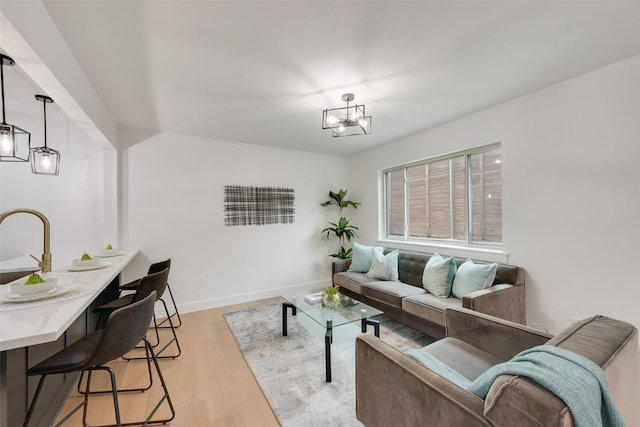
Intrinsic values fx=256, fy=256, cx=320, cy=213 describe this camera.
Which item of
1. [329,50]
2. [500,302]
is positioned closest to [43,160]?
[329,50]

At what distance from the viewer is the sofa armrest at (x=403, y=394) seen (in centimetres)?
94

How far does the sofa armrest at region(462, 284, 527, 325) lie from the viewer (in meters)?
2.27

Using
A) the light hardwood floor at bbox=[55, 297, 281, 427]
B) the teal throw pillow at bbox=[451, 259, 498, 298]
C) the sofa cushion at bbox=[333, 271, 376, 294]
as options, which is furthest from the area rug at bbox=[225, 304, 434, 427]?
the teal throw pillow at bbox=[451, 259, 498, 298]

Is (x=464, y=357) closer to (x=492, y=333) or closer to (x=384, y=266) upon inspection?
(x=492, y=333)

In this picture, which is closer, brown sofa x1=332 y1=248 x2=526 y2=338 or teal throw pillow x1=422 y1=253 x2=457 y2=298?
brown sofa x1=332 y1=248 x2=526 y2=338

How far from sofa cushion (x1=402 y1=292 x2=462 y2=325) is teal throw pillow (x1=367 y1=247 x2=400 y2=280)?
0.70 meters

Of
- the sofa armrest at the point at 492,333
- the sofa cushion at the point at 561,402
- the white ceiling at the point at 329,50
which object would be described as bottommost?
the sofa armrest at the point at 492,333

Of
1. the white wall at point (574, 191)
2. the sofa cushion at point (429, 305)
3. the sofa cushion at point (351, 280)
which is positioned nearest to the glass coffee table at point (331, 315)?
the sofa cushion at point (429, 305)

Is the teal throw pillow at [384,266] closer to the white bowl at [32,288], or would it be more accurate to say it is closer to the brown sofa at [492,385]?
the brown sofa at [492,385]

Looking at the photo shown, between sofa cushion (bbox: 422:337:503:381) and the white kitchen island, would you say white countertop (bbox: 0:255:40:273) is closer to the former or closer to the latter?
the white kitchen island

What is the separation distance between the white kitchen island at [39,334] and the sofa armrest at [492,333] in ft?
7.17

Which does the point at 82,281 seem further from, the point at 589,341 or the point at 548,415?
the point at 589,341

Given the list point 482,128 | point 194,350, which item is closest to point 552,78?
point 482,128

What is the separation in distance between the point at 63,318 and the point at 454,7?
258 centimetres
